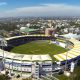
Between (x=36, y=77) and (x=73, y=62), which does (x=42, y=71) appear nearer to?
(x=36, y=77)

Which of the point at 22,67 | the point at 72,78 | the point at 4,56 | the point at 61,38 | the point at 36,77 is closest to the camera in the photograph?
the point at 72,78

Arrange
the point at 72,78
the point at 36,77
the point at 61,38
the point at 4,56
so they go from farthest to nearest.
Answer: the point at 61,38
the point at 4,56
the point at 36,77
the point at 72,78

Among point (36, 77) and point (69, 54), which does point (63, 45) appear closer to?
point (69, 54)

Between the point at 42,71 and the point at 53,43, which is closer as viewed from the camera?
the point at 42,71

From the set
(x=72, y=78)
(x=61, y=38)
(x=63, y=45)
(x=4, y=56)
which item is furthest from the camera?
(x=61, y=38)

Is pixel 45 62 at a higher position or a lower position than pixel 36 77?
higher

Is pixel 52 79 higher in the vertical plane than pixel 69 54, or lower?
lower

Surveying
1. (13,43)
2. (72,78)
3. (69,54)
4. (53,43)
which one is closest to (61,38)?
(53,43)

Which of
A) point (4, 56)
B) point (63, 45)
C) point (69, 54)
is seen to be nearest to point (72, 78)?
point (69, 54)

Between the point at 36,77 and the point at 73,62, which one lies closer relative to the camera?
the point at 36,77
